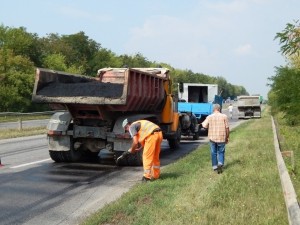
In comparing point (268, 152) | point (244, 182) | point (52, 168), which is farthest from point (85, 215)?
point (268, 152)

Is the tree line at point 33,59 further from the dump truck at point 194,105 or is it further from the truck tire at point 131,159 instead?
the truck tire at point 131,159

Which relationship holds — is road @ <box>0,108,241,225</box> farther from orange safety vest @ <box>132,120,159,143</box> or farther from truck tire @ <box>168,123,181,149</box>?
truck tire @ <box>168,123,181,149</box>

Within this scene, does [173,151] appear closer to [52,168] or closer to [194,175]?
[52,168]

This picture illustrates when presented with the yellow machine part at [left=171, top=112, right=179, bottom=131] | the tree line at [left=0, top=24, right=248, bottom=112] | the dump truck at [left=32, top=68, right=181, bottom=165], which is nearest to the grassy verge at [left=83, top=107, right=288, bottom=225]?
the dump truck at [left=32, top=68, right=181, bottom=165]

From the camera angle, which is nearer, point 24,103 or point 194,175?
point 194,175

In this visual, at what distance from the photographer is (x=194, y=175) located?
31.7 ft

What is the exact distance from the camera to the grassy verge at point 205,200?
6.20 m

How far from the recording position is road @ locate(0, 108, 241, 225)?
7.11 meters

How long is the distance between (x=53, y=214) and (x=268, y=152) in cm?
750

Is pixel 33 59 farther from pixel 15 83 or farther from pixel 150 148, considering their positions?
pixel 150 148

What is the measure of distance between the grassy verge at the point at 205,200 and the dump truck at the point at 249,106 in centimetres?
3695

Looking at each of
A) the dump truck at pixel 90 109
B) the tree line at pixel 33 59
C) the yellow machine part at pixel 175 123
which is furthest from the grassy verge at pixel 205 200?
the tree line at pixel 33 59

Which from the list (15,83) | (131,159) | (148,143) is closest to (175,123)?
(131,159)

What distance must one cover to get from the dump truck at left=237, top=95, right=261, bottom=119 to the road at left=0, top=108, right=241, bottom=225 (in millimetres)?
33395
